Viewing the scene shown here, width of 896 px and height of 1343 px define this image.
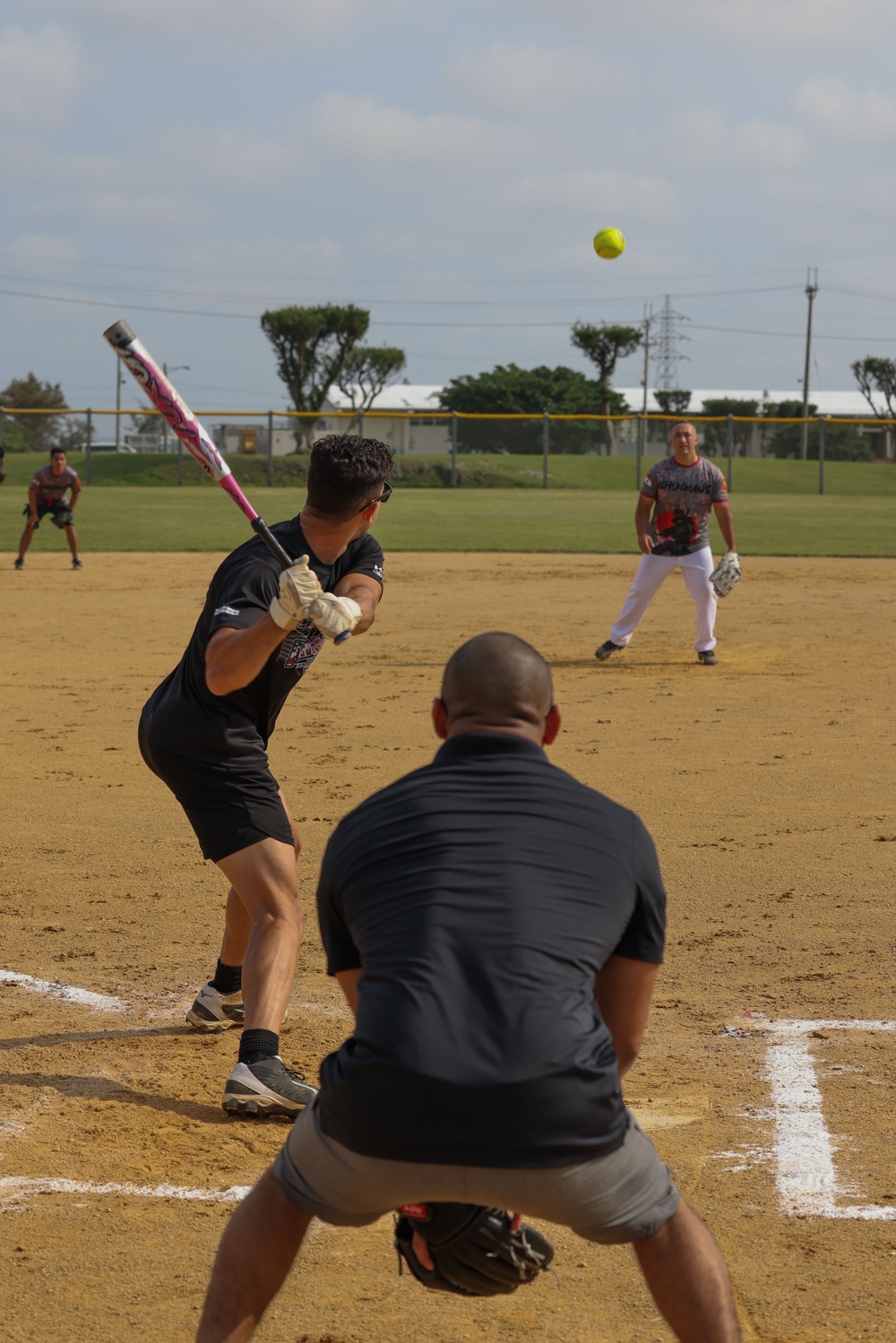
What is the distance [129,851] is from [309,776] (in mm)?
1632

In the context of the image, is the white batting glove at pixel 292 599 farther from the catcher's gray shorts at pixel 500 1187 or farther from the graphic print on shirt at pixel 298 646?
the catcher's gray shorts at pixel 500 1187

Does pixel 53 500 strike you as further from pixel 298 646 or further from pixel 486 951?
pixel 486 951

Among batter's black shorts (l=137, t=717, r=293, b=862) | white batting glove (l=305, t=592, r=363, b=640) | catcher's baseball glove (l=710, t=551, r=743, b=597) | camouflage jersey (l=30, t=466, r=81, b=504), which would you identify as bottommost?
batter's black shorts (l=137, t=717, r=293, b=862)

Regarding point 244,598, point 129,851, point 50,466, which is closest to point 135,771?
point 129,851

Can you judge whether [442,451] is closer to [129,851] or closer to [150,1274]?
[129,851]

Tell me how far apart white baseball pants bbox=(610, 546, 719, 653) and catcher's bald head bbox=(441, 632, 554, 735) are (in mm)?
9576

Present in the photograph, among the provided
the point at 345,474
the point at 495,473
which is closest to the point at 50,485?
the point at 345,474

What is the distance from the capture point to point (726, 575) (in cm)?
1225

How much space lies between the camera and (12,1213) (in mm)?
3521

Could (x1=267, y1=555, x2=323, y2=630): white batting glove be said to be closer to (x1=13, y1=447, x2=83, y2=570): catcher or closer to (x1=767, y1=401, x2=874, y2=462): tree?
(x1=13, y1=447, x2=83, y2=570): catcher

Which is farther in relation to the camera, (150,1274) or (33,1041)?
(33,1041)

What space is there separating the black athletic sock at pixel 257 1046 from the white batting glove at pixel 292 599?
1.27 m

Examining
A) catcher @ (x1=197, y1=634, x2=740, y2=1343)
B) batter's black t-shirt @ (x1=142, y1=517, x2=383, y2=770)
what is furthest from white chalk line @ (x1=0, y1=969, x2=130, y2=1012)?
catcher @ (x1=197, y1=634, x2=740, y2=1343)

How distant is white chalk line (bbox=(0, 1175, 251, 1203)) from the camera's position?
3.62m
